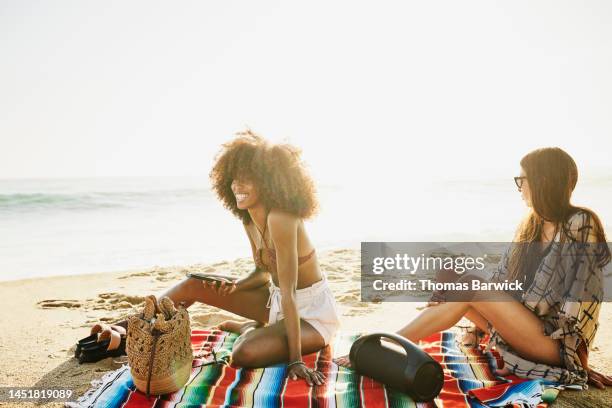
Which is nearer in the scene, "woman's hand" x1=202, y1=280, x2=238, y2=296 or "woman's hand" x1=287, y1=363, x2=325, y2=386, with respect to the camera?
"woman's hand" x1=287, y1=363, x2=325, y2=386

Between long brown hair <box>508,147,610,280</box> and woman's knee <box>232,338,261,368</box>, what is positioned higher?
long brown hair <box>508,147,610,280</box>

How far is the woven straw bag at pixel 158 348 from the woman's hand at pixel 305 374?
64 centimetres

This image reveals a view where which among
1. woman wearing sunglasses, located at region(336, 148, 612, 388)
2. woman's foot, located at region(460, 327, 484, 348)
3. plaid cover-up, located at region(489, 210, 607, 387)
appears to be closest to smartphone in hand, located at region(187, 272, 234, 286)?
woman wearing sunglasses, located at region(336, 148, 612, 388)

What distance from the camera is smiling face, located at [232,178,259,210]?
343 centimetres

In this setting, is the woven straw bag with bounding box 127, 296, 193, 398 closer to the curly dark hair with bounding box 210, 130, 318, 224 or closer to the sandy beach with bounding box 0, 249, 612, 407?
the sandy beach with bounding box 0, 249, 612, 407

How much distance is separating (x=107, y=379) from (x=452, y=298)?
7.28ft

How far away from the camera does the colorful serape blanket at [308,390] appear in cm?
284

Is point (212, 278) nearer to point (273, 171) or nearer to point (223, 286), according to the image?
point (223, 286)

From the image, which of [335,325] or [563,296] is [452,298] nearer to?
[563,296]

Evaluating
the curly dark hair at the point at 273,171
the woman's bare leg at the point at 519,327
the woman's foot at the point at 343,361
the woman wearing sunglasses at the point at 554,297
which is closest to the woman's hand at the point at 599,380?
the woman wearing sunglasses at the point at 554,297

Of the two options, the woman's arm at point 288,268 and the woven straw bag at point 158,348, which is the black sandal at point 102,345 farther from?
the woman's arm at point 288,268

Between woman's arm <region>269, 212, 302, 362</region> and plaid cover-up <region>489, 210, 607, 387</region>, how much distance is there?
139 cm

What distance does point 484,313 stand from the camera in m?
3.19

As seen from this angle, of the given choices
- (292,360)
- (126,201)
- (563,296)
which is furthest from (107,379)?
(126,201)
